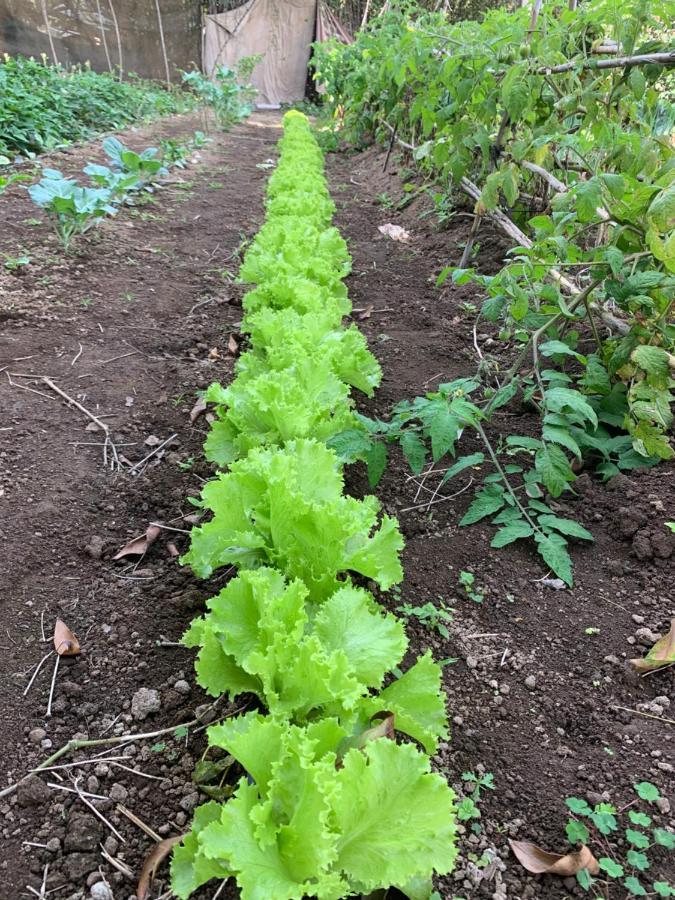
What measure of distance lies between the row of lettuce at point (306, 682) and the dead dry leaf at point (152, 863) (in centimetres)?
15

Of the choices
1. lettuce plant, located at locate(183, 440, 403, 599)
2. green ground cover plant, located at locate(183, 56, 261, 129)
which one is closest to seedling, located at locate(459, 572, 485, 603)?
lettuce plant, located at locate(183, 440, 403, 599)

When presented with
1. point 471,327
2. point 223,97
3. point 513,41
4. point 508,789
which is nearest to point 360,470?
point 508,789

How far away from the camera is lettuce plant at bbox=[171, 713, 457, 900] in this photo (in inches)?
49.4

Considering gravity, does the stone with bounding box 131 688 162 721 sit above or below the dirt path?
below

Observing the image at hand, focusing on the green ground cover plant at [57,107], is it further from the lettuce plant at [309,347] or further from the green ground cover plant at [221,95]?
the lettuce plant at [309,347]

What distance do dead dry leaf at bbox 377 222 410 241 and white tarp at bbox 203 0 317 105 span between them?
1748 centimetres

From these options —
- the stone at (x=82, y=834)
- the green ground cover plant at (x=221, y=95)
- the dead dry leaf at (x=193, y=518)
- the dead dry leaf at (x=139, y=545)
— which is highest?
the green ground cover plant at (x=221, y=95)

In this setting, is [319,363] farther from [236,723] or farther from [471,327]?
[471,327]

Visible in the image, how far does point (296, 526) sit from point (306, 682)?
0.53 metres

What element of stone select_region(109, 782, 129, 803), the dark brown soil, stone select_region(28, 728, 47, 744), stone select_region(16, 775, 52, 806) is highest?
stone select_region(16, 775, 52, 806)

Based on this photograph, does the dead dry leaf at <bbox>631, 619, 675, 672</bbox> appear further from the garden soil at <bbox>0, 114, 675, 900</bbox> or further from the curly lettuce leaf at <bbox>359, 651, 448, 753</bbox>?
the curly lettuce leaf at <bbox>359, 651, 448, 753</bbox>

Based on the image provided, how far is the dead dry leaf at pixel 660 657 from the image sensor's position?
2.03m

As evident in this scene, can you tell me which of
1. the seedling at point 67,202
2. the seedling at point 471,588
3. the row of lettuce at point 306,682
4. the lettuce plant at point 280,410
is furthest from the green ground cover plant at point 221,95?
the seedling at point 471,588

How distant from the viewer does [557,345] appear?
9.50ft
